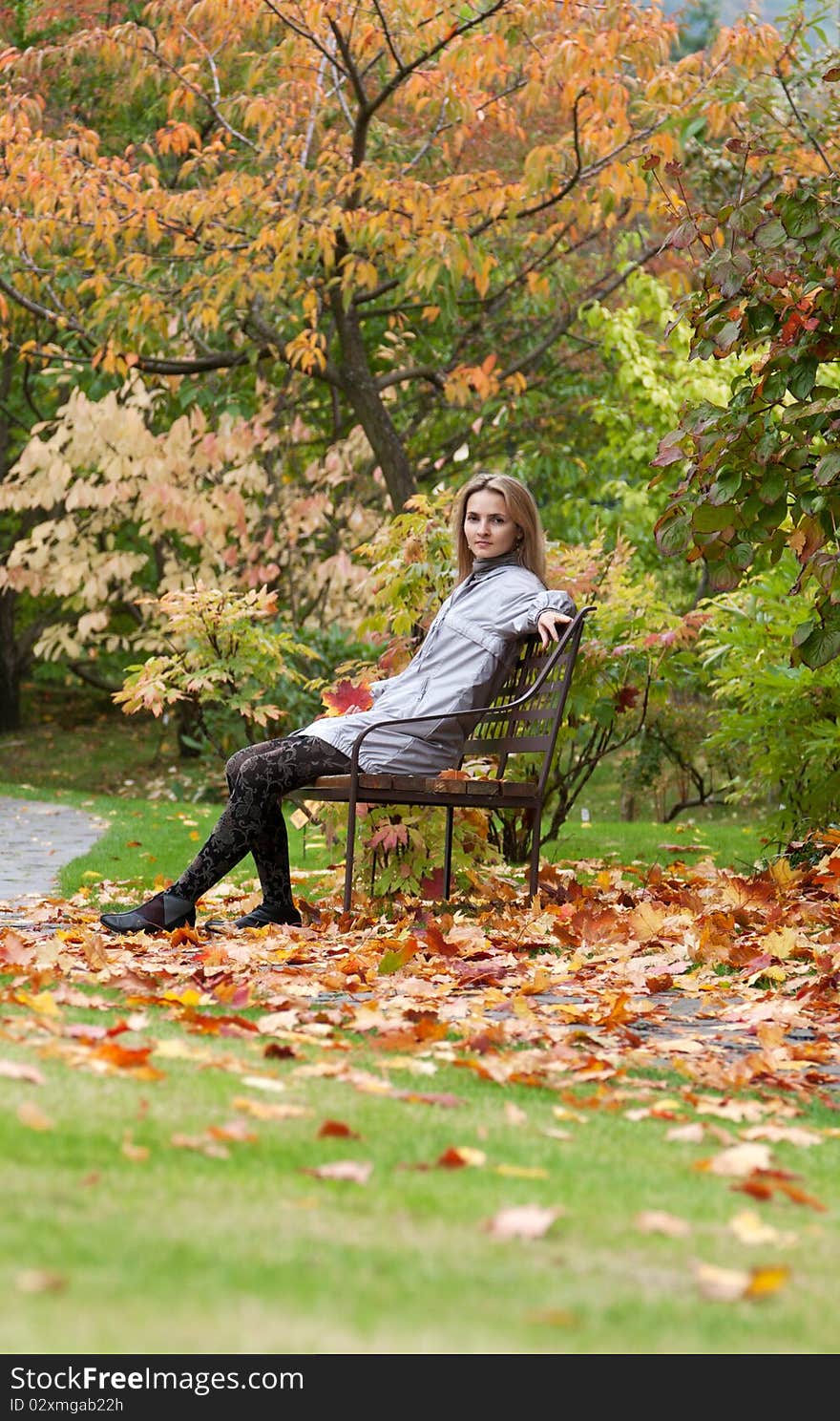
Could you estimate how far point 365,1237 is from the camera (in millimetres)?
2025

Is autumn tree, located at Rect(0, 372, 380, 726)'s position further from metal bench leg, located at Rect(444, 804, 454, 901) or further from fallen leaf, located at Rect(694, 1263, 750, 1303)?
fallen leaf, located at Rect(694, 1263, 750, 1303)

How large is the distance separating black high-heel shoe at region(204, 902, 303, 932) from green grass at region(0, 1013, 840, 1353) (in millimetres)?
2632

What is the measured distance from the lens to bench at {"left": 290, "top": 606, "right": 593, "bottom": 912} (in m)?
5.33

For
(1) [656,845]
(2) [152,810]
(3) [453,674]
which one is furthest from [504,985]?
(2) [152,810]

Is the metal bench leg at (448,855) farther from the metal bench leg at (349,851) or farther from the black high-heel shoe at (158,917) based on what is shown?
the black high-heel shoe at (158,917)

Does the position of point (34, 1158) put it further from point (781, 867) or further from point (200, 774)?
point (200, 774)

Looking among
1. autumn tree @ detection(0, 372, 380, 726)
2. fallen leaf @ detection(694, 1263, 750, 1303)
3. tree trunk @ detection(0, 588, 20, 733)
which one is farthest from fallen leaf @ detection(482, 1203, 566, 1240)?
tree trunk @ detection(0, 588, 20, 733)

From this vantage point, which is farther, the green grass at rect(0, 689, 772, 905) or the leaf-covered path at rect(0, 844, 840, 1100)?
the green grass at rect(0, 689, 772, 905)

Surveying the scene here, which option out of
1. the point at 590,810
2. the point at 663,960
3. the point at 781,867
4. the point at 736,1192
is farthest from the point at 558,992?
the point at 590,810

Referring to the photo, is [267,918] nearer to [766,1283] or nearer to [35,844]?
[766,1283]

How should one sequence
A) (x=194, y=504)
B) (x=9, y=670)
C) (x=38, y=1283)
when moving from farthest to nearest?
(x=9, y=670)
(x=194, y=504)
(x=38, y=1283)

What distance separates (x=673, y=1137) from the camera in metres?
2.78

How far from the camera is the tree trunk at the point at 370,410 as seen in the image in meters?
10.5

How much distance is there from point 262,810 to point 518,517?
1.45m
